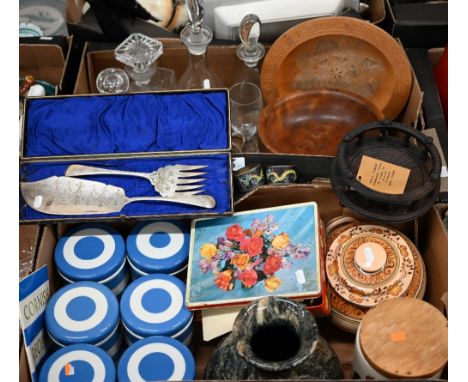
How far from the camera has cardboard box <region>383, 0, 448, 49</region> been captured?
1.52 m

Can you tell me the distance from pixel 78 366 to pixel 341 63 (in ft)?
2.96

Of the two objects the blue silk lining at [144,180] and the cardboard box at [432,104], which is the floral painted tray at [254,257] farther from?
the cardboard box at [432,104]

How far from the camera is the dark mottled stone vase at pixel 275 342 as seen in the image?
2.71 ft

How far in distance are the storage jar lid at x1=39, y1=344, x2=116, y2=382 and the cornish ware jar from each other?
1.42ft

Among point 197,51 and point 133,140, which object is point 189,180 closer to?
point 133,140

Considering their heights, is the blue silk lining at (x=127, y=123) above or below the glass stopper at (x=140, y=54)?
below

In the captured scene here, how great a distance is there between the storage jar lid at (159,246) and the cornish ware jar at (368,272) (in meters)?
0.30

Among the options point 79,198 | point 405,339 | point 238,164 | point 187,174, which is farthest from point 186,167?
point 405,339

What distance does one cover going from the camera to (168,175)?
1230mm

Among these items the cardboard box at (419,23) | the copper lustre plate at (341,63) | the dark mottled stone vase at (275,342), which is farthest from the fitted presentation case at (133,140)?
the cardboard box at (419,23)

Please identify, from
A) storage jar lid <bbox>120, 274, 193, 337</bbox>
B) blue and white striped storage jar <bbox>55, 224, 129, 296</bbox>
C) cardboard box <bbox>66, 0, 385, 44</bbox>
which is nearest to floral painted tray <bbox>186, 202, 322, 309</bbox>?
storage jar lid <bbox>120, 274, 193, 337</bbox>

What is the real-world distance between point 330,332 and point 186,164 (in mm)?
459

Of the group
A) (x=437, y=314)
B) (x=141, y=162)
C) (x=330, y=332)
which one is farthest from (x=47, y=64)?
(x=437, y=314)

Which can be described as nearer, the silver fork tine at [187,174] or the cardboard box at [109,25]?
the silver fork tine at [187,174]
